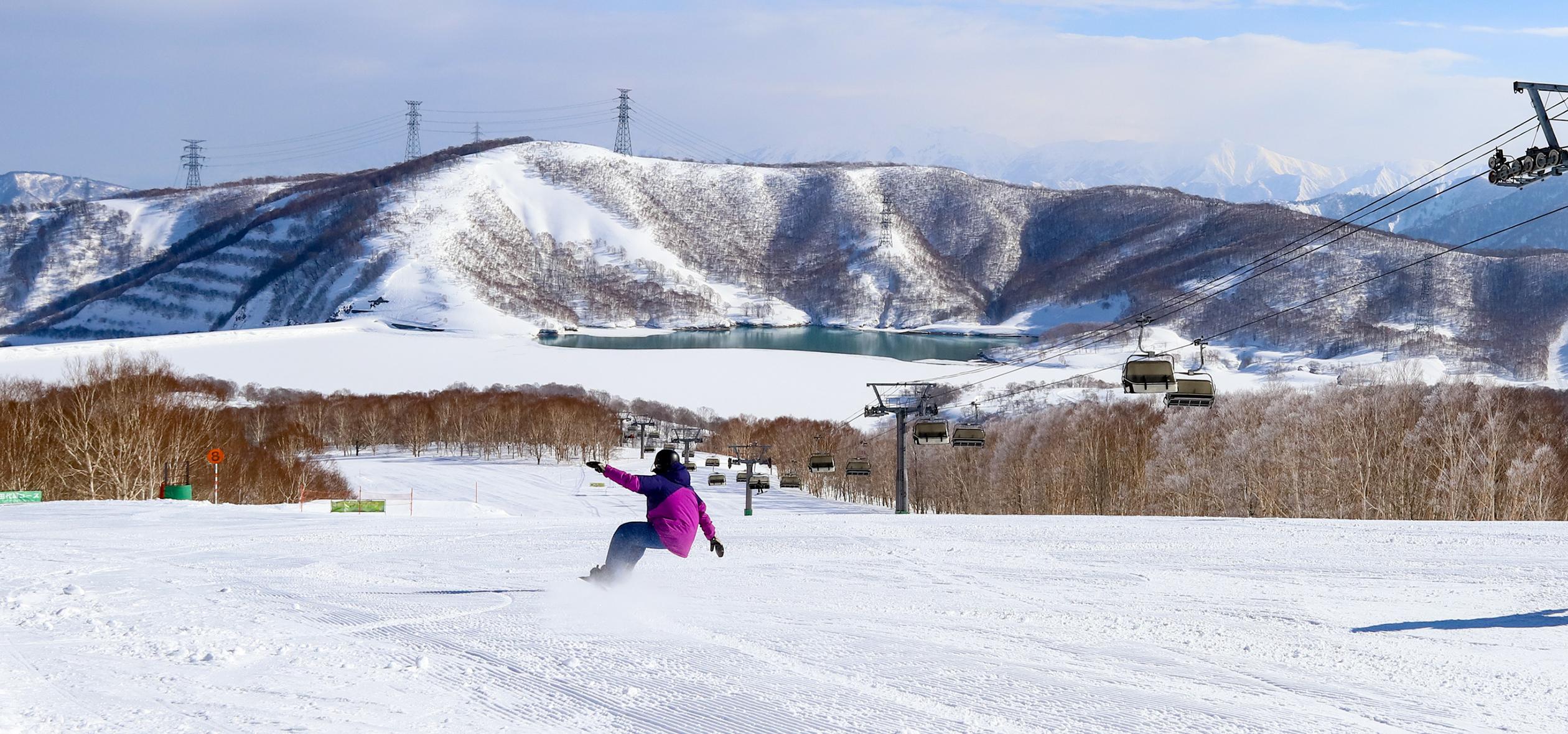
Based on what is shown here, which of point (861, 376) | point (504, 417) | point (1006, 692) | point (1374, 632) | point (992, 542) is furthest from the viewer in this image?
point (861, 376)

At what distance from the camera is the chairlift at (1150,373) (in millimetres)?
25031

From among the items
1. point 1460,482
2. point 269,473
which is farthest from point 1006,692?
point 269,473

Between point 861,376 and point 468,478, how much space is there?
7936cm

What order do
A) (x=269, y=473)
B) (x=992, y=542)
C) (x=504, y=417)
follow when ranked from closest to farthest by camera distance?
(x=992, y=542) → (x=269, y=473) → (x=504, y=417)

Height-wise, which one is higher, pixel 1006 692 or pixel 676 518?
pixel 676 518

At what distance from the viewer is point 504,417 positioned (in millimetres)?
124625

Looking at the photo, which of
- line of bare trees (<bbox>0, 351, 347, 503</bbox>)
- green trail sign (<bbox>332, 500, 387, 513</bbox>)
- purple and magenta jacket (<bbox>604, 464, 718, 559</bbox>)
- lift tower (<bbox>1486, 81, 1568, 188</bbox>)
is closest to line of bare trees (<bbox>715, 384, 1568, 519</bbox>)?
green trail sign (<bbox>332, 500, 387, 513</bbox>)

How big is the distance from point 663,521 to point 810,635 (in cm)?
203

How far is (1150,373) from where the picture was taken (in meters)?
25.2

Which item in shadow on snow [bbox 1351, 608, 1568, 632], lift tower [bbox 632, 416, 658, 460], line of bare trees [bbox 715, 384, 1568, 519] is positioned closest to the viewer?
shadow on snow [bbox 1351, 608, 1568, 632]

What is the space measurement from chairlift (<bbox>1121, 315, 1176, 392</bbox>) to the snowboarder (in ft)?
54.8

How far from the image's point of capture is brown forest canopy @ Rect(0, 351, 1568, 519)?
5938 cm

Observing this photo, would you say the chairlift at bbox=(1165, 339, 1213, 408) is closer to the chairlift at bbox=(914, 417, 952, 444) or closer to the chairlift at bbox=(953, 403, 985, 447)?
the chairlift at bbox=(914, 417, 952, 444)

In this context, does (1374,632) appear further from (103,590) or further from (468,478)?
(468,478)
